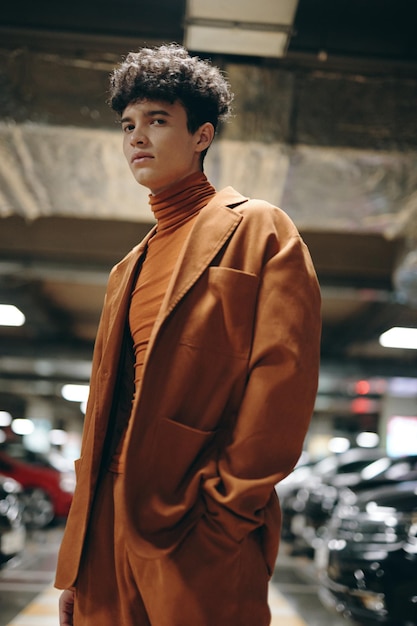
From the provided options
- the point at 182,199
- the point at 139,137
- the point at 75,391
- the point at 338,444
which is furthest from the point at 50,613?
the point at 338,444

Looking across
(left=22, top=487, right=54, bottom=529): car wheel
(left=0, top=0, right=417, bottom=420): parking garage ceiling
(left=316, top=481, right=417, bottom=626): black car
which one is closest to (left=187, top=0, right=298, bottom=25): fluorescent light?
(left=0, top=0, right=417, bottom=420): parking garage ceiling

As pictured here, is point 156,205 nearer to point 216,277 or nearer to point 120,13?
point 216,277

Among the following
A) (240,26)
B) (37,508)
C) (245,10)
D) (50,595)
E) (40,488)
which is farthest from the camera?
(40,488)

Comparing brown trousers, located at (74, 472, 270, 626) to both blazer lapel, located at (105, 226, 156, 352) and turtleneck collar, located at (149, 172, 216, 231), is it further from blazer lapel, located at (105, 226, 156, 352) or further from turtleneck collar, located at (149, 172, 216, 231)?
turtleneck collar, located at (149, 172, 216, 231)

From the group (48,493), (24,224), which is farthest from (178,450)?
(48,493)

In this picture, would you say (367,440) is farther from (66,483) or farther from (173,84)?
(173,84)

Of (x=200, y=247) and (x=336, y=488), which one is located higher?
(x=200, y=247)

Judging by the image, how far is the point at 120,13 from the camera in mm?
4633

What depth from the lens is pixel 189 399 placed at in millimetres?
1396

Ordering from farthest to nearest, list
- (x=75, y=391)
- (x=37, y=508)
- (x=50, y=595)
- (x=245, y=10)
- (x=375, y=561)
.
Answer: (x=75, y=391)
(x=37, y=508)
(x=50, y=595)
(x=375, y=561)
(x=245, y=10)

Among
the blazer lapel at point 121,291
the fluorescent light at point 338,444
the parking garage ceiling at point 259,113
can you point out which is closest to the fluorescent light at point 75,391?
the fluorescent light at point 338,444

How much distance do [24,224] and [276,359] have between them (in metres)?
8.53

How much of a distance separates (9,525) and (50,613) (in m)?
1.81

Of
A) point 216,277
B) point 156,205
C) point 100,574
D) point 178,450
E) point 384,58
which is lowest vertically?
point 100,574
